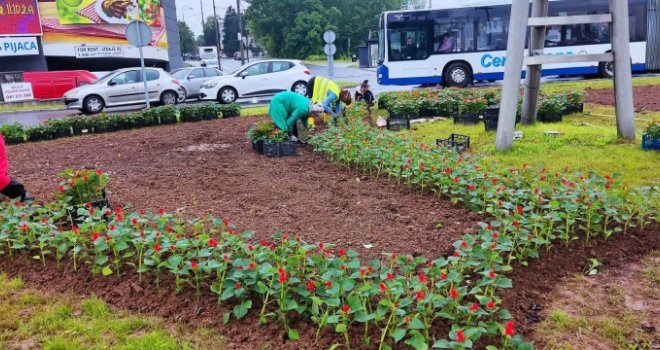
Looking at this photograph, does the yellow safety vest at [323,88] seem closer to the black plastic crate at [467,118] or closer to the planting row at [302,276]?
the black plastic crate at [467,118]

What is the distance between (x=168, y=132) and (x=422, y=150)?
6895 millimetres

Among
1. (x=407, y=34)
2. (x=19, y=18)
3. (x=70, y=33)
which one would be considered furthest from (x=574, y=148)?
(x=70, y=33)

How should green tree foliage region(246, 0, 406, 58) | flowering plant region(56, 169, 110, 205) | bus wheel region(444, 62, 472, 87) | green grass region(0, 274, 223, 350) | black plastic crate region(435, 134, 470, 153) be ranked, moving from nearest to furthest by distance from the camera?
green grass region(0, 274, 223, 350) < flowering plant region(56, 169, 110, 205) < black plastic crate region(435, 134, 470, 153) < bus wheel region(444, 62, 472, 87) < green tree foliage region(246, 0, 406, 58)

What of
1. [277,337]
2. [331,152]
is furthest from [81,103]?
[277,337]

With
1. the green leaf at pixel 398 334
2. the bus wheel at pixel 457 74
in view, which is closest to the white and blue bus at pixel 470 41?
the bus wheel at pixel 457 74

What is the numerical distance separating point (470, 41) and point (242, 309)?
712 inches

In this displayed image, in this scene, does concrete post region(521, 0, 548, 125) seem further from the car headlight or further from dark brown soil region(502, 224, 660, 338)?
the car headlight

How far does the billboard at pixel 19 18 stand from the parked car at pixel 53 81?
371 cm

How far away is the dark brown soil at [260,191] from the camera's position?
4.93m

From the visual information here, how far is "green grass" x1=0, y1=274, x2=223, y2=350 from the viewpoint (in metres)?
3.25

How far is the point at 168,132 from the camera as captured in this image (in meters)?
11.9

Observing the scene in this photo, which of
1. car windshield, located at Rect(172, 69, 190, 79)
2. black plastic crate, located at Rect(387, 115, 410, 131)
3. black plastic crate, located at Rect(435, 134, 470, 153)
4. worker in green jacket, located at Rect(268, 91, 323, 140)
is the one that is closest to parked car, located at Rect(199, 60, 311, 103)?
car windshield, located at Rect(172, 69, 190, 79)

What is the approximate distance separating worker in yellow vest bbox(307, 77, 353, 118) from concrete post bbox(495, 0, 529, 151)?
137 inches

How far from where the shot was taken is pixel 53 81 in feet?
76.3
